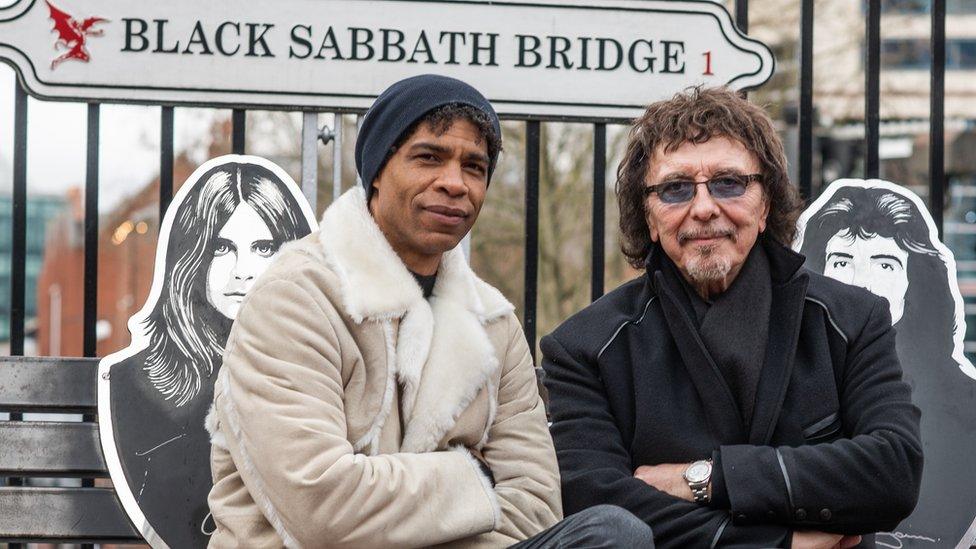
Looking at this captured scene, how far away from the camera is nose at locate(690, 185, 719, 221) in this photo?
9.59 ft

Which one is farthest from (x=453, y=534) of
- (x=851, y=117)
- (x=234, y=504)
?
(x=851, y=117)

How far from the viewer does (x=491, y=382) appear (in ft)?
9.12

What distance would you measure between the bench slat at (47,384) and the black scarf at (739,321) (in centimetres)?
158

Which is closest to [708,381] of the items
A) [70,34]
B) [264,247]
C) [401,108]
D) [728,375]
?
[728,375]

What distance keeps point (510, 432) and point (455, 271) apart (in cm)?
Answer: 38

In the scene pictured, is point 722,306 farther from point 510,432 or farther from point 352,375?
point 352,375

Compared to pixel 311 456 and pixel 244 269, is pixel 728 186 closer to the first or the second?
pixel 311 456

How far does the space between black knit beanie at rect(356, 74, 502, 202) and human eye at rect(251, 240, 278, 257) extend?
73 centimetres

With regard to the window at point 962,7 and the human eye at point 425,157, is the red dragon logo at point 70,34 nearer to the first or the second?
the human eye at point 425,157

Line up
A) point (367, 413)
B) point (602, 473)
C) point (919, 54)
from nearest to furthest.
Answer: point (367, 413) < point (602, 473) < point (919, 54)

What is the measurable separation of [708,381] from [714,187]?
0.46 metres

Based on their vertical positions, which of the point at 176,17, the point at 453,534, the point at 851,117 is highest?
the point at 851,117

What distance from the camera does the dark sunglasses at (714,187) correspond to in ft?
9.66

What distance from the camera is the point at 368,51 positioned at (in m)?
3.62
